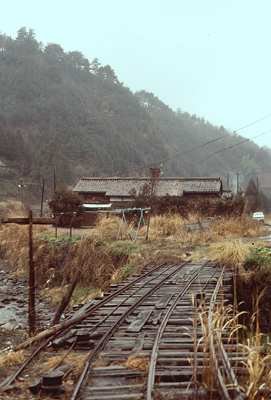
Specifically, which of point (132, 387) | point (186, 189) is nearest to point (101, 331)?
point (132, 387)

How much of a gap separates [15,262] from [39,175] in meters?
39.8

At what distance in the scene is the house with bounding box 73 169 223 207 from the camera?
120ft

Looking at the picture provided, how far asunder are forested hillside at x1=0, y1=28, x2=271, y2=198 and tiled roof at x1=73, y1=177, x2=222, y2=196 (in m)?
21.7

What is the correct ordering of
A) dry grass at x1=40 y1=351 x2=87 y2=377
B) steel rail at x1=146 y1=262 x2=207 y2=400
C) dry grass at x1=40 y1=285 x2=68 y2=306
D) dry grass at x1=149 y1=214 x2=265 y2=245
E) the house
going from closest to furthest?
steel rail at x1=146 y1=262 x2=207 y2=400 < dry grass at x1=40 y1=351 x2=87 y2=377 < dry grass at x1=40 y1=285 x2=68 y2=306 < dry grass at x1=149 y1=214 x2=265 y2=245 < the house

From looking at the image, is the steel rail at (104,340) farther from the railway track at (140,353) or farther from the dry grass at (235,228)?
the dry grass at (235,228)

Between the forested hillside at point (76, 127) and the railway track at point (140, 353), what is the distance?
167 feet

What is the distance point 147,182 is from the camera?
3641 centimetres

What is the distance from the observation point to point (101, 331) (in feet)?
24.5

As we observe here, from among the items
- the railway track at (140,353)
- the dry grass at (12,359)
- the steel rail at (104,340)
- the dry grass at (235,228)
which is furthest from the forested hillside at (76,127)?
the dry grass at (12,359)

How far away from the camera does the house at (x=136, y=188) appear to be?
36594 mm

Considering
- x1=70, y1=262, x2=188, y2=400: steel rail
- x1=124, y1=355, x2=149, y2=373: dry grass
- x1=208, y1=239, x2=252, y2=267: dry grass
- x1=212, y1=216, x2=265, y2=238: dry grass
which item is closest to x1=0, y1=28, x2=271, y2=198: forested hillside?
x1=212, y1=216, x2=265, y2=238: dry grass

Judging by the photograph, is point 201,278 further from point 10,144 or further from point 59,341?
point 10,144

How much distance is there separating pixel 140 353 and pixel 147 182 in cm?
3032

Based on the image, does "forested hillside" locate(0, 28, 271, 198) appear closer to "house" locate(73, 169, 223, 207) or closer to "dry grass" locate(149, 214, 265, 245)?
"house" locate(73, 169, 223, 207)
